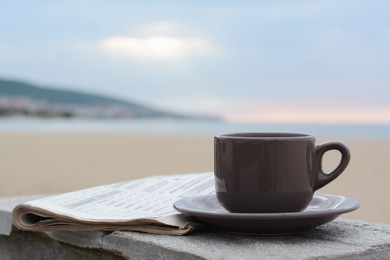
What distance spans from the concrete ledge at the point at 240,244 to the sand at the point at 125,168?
2.82 metres

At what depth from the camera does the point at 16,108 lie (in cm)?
2667

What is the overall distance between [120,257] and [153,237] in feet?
0.52

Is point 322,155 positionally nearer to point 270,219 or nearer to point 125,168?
point 270,219

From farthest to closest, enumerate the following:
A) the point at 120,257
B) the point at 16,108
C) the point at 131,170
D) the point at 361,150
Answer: the point at 16,108, the point at 361,150, the point at 131,170, the point at 120,257

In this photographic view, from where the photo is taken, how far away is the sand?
5013 millimetres

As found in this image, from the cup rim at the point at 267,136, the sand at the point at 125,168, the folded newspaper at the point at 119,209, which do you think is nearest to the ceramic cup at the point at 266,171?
the cup rim at the point at 267,136

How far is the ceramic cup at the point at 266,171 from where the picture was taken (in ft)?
3.01

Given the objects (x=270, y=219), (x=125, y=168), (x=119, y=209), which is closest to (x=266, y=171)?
(x=270, y=219)

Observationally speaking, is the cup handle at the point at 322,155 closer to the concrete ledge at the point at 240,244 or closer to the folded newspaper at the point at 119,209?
the concrete ledge at the point at 240,244

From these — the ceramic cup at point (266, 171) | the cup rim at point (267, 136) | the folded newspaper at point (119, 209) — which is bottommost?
the folded newspaper at point (119, 209)

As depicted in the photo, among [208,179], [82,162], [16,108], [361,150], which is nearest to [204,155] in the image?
[82,162]

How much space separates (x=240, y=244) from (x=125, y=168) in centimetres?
641

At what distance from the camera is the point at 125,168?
725cm

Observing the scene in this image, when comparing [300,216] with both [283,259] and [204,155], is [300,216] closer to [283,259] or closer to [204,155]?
[283,259]
